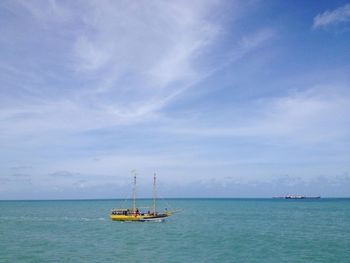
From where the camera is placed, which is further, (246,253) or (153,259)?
(246,253)

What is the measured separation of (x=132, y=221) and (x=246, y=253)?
53895mm

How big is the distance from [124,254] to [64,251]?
9287mm

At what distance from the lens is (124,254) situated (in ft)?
173

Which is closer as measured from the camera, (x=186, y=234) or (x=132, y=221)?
(x=186, y=234)

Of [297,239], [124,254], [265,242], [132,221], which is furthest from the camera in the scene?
[132,221]

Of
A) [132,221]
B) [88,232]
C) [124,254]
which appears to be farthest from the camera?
[132,221]

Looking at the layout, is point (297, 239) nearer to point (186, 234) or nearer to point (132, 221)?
point (186, 234)

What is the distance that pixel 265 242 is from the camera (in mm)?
62188

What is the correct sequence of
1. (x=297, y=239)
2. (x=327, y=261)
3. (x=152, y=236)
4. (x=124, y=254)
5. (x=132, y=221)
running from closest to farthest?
(x=327, y=261) < (x=124, y=254) < (x=297, y=239) < (x=152, y=236) < (x=132, y=221)

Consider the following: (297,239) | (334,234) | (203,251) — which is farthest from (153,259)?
(334,234)

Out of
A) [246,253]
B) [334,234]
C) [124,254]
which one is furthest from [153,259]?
[334,234]

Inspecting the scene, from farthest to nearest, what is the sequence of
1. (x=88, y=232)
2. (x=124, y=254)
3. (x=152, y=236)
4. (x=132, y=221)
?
(x=132, y=221) < (x=88, y=232) < (x=152, y=236) < (x=124, y=254)

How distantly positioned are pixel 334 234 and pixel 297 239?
466 inches

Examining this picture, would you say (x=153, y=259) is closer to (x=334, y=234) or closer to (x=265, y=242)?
(x=265, y=242)
